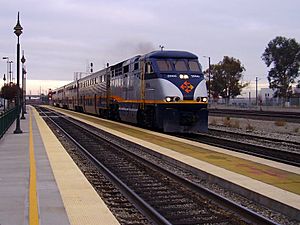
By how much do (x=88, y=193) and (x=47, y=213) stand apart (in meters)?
1.94

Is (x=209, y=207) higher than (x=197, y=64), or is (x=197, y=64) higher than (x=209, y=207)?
(x=197, y=64)

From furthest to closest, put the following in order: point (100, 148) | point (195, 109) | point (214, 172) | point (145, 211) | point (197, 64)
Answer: point (197, 64) → point (195, 109) → point (100, 148) → point (214, 172) → point (145, 211)

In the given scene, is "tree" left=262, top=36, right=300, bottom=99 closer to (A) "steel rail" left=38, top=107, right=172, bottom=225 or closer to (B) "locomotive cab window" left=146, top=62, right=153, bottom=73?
(B) "locomotive cab window" left=146, top=62, right=153, bottom=73

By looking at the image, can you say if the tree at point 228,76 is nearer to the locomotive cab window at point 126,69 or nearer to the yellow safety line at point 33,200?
the locomotive cab window at point 126,69

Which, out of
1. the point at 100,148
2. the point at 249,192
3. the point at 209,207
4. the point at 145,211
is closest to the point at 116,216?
the point at 145,211

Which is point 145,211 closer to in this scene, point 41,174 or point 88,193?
point 88,193

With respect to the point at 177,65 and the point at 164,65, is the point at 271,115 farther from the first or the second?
the point at 164,65

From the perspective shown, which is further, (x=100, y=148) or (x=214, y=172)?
(x=100, y=148)

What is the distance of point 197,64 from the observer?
2459 cm

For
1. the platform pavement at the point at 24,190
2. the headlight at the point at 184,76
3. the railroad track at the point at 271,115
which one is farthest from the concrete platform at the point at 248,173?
the railroad track at the point at 271,115

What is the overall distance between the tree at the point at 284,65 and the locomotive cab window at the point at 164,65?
74.5m

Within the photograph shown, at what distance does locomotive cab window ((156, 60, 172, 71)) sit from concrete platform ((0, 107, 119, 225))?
912 centimetres

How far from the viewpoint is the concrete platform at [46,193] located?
24.9 ft

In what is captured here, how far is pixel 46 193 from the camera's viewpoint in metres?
9.52
